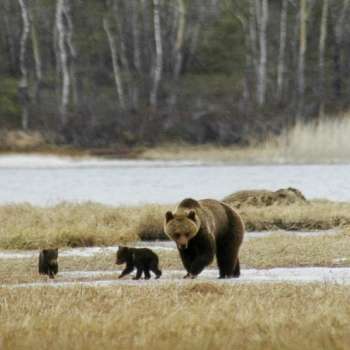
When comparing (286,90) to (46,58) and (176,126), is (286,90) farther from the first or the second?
(46,58)

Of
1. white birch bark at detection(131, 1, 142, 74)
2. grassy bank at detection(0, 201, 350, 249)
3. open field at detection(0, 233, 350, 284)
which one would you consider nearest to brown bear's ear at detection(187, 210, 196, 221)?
open field at detection(0, 233, 350, 284)

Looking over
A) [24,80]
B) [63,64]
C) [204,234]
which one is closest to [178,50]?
[63,64]

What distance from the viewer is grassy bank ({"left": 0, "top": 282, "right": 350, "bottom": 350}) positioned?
27.2 feet

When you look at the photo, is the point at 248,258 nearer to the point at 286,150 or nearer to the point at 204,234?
the point at 204,234

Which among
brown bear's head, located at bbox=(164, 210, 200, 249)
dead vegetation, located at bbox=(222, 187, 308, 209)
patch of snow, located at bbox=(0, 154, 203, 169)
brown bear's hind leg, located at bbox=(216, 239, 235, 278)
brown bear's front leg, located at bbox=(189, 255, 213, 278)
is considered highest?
brown bear's head, located at bbox=(164, 210, 200, 249)

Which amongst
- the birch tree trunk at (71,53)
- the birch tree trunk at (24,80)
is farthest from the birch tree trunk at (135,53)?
the birch tree trunk at (24,80)

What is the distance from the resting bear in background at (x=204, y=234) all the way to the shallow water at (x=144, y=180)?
15.8 metres

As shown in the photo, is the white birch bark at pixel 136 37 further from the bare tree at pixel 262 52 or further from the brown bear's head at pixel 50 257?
the brown bear's head at pixel 50 257

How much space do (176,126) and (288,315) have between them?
44.3 m

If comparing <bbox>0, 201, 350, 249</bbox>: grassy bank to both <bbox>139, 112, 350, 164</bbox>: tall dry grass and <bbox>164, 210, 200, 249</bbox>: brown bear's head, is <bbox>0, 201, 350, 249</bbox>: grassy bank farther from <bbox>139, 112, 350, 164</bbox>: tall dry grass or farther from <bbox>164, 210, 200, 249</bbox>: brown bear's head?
<bbox>139, 112, 350, 164</bbox>: tall dry grass

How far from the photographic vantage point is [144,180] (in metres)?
40.3

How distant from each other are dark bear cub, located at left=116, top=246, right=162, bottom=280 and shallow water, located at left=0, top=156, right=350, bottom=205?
50.7 ft

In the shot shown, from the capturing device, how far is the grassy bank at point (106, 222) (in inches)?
787

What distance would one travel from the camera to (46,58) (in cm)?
6278
